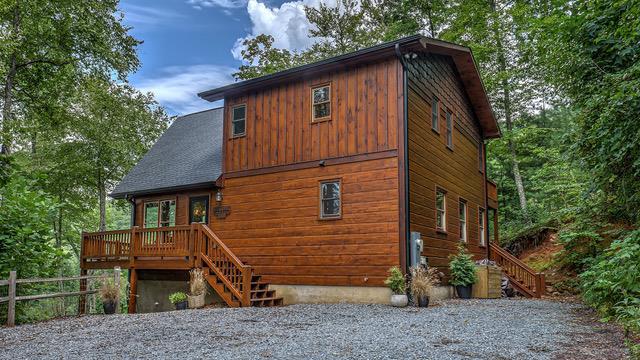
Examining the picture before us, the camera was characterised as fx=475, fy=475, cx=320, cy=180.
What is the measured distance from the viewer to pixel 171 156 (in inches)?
652

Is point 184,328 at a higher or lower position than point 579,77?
lower

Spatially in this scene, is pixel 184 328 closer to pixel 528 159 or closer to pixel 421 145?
pixel 421 145

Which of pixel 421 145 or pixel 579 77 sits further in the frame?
pixel 421 145

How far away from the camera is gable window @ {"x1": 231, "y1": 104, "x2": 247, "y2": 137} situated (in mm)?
13461

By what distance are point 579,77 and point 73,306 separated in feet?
73.9

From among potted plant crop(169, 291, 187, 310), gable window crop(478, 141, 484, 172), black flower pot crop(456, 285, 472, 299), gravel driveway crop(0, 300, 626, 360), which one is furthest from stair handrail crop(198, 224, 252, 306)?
gable window crop(478, 141, 484, 172)

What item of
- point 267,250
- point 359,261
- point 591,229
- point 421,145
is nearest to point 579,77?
point 421,145

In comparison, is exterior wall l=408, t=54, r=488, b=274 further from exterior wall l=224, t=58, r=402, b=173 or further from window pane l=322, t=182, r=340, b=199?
window pane l=322, t=182, r=340, b=199

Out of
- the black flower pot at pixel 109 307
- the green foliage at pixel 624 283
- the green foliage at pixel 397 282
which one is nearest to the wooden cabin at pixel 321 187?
the green foliage at pixel 397 282

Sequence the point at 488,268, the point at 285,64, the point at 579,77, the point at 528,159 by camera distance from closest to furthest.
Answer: the point at 579,77, the point at 488,268, the point at 528,159, the point at 285,64

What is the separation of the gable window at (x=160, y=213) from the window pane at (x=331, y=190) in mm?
5676

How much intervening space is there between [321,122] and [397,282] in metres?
4.37

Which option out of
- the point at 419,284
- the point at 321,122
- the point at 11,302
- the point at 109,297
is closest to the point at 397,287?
the point at 419,284

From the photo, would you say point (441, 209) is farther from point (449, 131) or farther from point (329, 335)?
point (329, 335)
